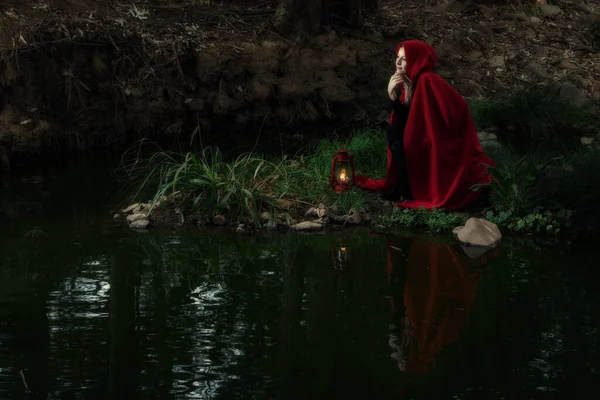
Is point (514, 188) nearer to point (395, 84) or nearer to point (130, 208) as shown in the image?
point (395, 84)

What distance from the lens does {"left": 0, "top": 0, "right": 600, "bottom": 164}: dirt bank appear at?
10.4 metres

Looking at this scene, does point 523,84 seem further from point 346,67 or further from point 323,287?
point 323,287

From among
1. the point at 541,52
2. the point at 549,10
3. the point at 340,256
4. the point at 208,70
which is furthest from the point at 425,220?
the point at 549,10

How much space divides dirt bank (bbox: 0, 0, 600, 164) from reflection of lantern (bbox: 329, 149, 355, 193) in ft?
8.52

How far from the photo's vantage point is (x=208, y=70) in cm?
1144

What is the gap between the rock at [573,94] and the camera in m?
11.9

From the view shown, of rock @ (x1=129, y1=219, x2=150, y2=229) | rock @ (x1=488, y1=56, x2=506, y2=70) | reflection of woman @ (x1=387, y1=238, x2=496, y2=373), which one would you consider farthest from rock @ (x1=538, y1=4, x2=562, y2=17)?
rock @ (x1=129, y1=219, x2=150, y2=229)

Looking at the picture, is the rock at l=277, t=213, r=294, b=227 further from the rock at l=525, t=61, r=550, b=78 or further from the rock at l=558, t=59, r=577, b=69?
the rock at l=558, t=59, r=577, b=69

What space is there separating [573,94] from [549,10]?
10.5 feet

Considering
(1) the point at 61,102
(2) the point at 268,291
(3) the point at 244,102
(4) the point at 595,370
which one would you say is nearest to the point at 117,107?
(1) the point at 61,102

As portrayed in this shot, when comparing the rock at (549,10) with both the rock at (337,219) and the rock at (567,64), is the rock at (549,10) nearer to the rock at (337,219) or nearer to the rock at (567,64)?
the rock at (567,64)

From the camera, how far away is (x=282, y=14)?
39.7 feet

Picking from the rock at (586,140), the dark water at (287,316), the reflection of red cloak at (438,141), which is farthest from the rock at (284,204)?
the rock at (586,140)

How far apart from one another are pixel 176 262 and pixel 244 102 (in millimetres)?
5220
